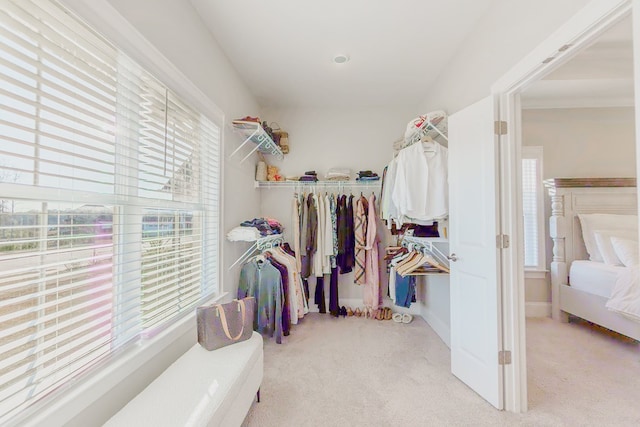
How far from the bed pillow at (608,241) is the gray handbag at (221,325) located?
3769 millimetres

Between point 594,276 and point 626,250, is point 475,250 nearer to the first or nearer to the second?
point 594,276

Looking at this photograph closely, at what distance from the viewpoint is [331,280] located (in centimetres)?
329

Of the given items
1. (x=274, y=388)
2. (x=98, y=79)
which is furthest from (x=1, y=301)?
(x=274, y=388)

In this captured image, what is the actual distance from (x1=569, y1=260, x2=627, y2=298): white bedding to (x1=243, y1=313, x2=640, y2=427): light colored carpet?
0.47 meters

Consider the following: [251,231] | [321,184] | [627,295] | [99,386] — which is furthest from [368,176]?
[99,386]

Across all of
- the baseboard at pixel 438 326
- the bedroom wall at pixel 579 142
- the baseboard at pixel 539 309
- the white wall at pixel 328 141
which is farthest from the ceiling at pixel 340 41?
the baseboard at pixel 539 309

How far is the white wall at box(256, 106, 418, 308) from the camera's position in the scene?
3543mm

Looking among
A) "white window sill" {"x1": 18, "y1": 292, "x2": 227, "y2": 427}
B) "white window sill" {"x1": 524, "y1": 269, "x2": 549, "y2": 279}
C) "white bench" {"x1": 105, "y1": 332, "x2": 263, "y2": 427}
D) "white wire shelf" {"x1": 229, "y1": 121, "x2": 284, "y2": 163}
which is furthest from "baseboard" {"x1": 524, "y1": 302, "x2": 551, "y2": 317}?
"white window sill" {"x1": 18, "y1": 292, "x2": 227, "y2": 427}

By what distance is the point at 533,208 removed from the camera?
134 inches

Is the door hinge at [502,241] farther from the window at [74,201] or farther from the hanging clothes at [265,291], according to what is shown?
the window at [74,201]

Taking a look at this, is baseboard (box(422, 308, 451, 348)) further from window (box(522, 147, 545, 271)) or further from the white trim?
window (box(522, 147, 545, 271))

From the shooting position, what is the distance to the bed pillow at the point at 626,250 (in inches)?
103

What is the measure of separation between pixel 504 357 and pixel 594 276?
2023 mm

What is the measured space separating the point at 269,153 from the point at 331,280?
182cm
